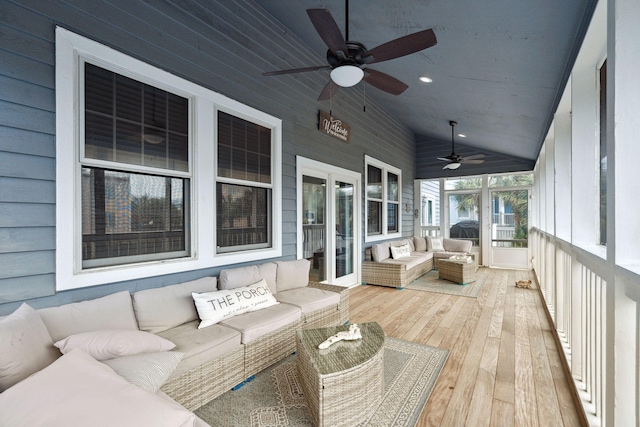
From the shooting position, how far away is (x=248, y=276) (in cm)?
310

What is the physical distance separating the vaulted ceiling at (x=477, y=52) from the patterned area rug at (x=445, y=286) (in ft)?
9.36

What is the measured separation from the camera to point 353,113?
5.62 metres

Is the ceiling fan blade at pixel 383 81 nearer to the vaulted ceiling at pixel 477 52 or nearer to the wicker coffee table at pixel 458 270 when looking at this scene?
the vaulted ceiling at pixel 477 52

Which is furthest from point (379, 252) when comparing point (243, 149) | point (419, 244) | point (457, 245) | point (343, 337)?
point (343, 337)

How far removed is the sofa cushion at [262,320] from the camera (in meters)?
2.36

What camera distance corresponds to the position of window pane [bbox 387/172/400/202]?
706cm

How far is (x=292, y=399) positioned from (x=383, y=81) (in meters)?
2.82

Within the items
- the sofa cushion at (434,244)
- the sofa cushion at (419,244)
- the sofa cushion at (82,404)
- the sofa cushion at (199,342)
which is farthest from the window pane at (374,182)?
the sofa cushion at (82,404)

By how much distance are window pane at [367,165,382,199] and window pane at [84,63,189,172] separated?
4.04m

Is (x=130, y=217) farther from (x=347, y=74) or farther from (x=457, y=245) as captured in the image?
(x=457, y=245)

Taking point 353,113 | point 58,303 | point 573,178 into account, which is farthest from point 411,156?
point 58,303

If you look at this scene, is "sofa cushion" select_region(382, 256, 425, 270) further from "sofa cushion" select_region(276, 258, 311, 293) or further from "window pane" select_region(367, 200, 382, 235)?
"sofa cushion" select_region(276, 258, 311, 293)

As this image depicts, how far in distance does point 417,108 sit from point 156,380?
612 centimetres

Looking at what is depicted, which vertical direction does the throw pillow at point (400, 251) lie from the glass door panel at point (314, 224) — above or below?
below
